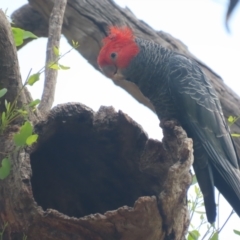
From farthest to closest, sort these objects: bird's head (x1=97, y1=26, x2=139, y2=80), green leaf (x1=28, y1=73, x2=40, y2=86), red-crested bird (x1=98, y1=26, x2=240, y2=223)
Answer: bird's head (x1=97, y1=26, x2=139, y2=80) → red-crested bird (x1=98, y1=26, x2=240, y2=223) → green leaf (x1=28, y1=73, x2=40, y2=86)

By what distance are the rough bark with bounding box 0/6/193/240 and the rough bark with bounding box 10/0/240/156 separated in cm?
103

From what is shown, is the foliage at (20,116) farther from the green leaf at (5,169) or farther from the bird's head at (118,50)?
the bird's head at (118,50)

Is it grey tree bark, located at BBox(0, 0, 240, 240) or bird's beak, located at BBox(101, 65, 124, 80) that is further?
bird's beak, located at BBox(101, 65, 124, 80)

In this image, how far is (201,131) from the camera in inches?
85.6

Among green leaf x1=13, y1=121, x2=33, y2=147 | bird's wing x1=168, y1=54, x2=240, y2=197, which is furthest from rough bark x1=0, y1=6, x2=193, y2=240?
bird's wing x1=168, y1=54, x2=240, y2=197

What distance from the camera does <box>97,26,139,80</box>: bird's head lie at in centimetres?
242

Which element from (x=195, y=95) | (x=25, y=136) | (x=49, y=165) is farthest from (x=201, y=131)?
(x=25, y=136)

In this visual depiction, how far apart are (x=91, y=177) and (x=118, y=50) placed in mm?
760

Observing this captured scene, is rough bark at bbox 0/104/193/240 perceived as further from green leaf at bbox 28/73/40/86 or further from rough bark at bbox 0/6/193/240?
green leaf at bbox 28/73/40/86

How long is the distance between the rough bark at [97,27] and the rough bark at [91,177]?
3.38ft

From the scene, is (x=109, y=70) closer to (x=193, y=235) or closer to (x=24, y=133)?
(x=193, y=235)

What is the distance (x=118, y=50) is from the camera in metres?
2.42

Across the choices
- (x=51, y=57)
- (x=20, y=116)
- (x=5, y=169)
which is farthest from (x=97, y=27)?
(x=5, y=169)

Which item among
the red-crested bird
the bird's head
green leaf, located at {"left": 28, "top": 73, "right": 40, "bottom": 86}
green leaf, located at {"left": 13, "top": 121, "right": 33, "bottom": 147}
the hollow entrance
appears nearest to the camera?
green leaf, located at {"left": 13, "top": 121, "right": 33, "bottom": 147}
